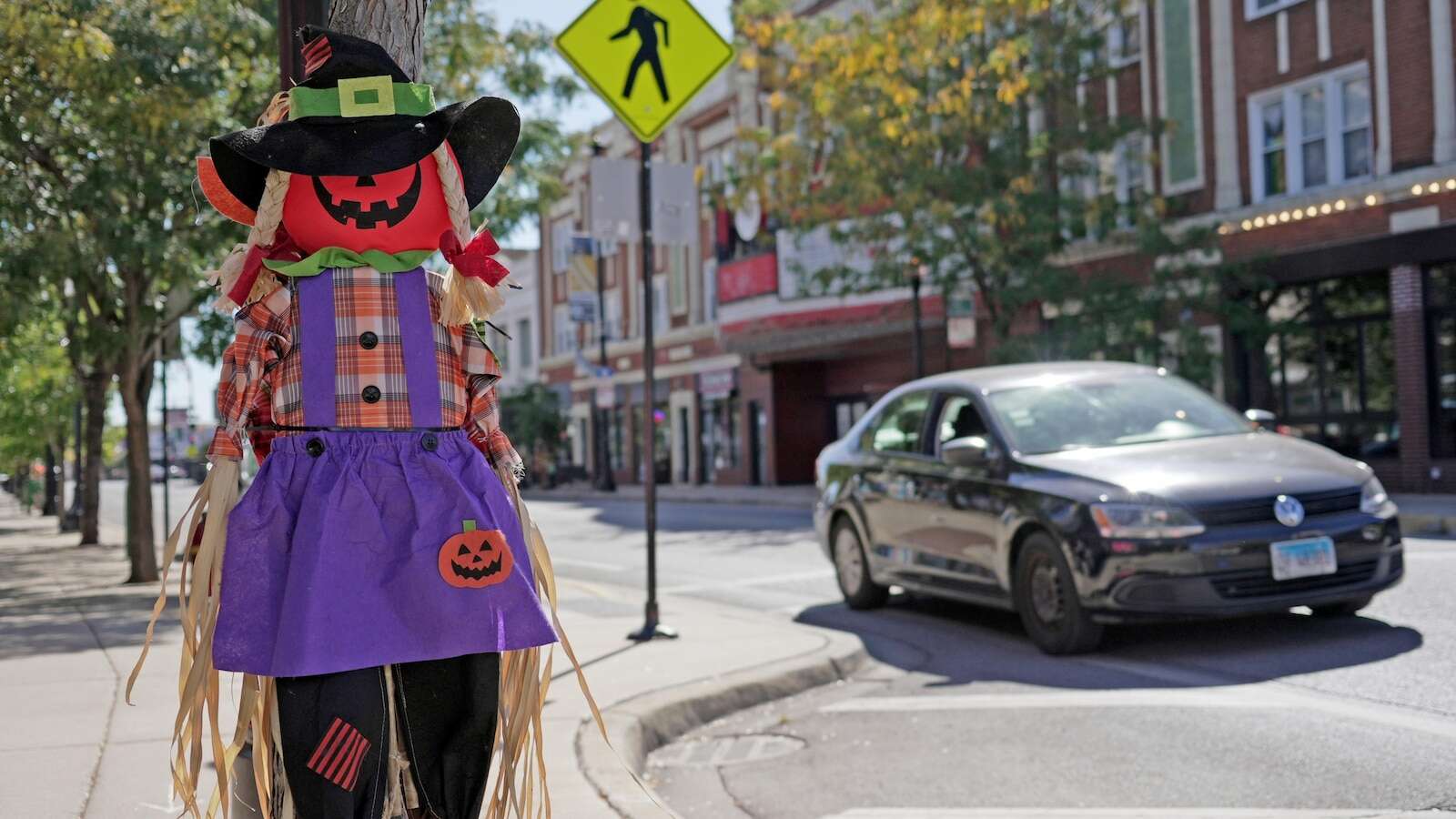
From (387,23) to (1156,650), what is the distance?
4868mm

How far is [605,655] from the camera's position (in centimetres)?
700

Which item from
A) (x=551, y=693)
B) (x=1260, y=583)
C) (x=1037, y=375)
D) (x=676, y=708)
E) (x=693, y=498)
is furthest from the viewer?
(x=693, y=498)

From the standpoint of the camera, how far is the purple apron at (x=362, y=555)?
2.88m

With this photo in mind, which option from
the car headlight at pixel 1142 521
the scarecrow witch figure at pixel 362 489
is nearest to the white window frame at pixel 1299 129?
the car headlight at pixel 1142 521

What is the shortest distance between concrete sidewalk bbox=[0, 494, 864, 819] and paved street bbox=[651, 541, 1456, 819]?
172mm

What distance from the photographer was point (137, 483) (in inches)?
502

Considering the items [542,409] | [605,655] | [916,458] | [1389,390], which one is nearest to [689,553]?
[916,458]

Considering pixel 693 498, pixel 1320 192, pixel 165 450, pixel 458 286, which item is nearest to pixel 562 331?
pixel 693 498

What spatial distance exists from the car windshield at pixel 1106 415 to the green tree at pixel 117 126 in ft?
19.4

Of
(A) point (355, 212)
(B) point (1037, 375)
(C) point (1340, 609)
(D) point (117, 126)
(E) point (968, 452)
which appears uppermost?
(D) point (117, 126)

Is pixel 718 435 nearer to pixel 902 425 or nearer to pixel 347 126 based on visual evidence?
pixel 902 425

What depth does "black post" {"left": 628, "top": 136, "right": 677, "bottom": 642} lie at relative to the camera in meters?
7.63

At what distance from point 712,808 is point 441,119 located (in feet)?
8.08

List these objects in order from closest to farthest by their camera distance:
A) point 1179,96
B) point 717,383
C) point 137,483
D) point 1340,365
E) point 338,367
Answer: point 338,367 < point 137,483 < point 1340,365 < point 1179,96 < point 717,383
